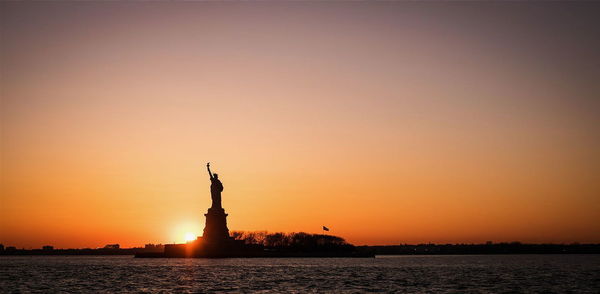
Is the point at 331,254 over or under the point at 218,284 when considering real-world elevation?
over

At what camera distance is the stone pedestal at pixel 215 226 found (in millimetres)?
103625

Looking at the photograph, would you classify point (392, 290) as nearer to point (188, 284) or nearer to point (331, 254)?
point (188, 284)

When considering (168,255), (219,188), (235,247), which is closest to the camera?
(219,188)

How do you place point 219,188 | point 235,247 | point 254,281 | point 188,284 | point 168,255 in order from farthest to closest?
point 168,255 → point 235,247 → point 219,188 → point 254,281 → point 188,284

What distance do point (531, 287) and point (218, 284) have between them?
2522 cm

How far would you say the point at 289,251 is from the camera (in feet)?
447

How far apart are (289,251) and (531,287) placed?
→ 275 ft

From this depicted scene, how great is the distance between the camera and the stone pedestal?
104 meters

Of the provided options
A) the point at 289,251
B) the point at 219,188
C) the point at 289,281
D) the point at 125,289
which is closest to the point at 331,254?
the point at 289,251

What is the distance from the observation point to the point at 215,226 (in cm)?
10450

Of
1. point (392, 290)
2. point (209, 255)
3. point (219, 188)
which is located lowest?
point (392, 290)

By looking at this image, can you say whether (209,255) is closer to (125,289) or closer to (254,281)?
(254,281)

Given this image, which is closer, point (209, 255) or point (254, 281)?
point (254, 281)

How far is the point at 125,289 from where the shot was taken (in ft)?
164
